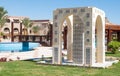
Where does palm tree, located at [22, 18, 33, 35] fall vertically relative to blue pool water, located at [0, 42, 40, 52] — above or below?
above

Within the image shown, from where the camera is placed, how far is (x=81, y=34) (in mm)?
14453

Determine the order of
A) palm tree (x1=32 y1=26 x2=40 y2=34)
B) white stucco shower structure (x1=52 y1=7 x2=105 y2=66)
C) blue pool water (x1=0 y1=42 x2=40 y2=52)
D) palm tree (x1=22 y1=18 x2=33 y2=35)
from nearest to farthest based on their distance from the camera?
white stucco shower structure (x1=52 y1=7 x2=105 y2=66) < blue pool water (x1=0 y1=42 x2=40 y2=52) < palm tree (x1=32 y1=26 x2=40 y2=34) < palm tree (x1=22 y1=18 x2=33 y2=35)

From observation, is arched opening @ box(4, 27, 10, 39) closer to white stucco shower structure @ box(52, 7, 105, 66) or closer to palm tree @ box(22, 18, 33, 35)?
palm tree @ box(22, 18, 33, 35)

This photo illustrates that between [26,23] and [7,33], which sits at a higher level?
[26,23]

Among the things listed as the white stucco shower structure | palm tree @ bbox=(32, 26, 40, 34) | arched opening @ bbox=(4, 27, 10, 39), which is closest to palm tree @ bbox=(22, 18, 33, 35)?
palm tree @ bbox=(32, 26, 40, 34)

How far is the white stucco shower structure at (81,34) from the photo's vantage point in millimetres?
13227

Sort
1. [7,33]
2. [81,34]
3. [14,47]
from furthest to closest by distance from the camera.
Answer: [7,33] → [14,47] → [81,34]

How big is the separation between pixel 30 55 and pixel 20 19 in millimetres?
38963

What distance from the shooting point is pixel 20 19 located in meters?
57.8

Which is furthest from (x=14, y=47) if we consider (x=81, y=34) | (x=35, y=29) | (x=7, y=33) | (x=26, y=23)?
(x=26, y=23)

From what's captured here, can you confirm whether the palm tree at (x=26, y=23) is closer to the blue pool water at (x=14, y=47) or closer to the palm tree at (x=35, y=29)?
the palm tree at (x=35, y=29)

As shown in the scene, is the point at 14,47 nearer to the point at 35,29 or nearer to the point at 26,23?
the point at 35,29

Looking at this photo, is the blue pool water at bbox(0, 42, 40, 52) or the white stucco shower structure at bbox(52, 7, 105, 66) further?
the blue pool water at bbox(0, 42, 40, 52)

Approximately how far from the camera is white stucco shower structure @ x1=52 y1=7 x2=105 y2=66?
13227 millimetres
